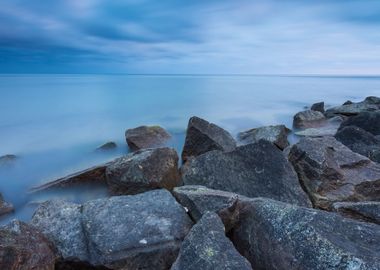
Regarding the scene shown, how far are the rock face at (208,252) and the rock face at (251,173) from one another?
2092 mm

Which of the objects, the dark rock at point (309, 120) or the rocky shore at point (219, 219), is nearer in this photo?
the rocky shore at point (219, 219)

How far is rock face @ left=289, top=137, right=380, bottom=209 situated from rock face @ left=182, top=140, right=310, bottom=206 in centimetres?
82

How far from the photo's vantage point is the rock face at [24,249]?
381 centimetres

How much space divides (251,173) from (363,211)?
1.87 meters

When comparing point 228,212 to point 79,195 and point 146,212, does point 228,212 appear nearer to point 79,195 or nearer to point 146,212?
point 146,212

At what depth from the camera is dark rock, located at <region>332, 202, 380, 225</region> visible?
455 cm

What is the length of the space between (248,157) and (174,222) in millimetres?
2137

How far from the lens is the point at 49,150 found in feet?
50.1

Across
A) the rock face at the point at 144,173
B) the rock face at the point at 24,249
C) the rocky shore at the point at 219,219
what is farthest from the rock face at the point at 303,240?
the rock face at the point at 144,173

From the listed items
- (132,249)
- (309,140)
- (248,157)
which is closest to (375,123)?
(309,140)

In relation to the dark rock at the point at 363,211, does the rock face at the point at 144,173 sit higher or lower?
lower

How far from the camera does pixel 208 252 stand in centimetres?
344

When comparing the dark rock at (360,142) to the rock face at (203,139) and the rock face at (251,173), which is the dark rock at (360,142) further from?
the rock face at (251,173)

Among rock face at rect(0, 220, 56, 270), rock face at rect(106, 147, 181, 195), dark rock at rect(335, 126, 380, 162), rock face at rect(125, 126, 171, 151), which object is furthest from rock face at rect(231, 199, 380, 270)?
rock face at rect(125, 126, 171, 151)
